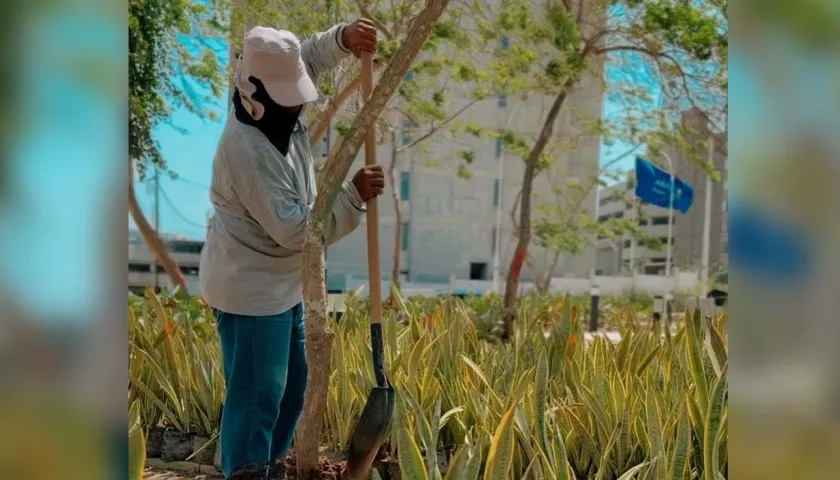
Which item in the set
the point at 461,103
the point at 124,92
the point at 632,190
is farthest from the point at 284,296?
the point at 632,190

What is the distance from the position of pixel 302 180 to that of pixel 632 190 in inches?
384

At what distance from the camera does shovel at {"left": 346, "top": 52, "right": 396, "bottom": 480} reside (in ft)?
5.37

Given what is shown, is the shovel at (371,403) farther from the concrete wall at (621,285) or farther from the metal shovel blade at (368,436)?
the concrete wall at (621,285)

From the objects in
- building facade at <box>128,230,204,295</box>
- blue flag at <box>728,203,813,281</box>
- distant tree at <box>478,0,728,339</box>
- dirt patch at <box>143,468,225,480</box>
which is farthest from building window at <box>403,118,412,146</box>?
blue flag at <box>728,203,813,281</box>

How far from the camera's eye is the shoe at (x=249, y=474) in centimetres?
165

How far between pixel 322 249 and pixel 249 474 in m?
0.63

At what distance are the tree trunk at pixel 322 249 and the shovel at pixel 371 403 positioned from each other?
0.14 feet

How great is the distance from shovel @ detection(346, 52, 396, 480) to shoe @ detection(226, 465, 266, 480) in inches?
9.5

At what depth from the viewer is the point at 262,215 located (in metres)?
1.55

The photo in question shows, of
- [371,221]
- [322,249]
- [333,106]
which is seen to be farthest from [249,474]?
[333,106]

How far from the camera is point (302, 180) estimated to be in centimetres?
175

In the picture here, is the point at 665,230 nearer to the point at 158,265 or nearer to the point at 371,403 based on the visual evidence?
the point at 158,265

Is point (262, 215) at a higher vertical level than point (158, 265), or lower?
higher

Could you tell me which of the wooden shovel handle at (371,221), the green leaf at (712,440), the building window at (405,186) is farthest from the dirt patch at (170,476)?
the building window at (405,186)
